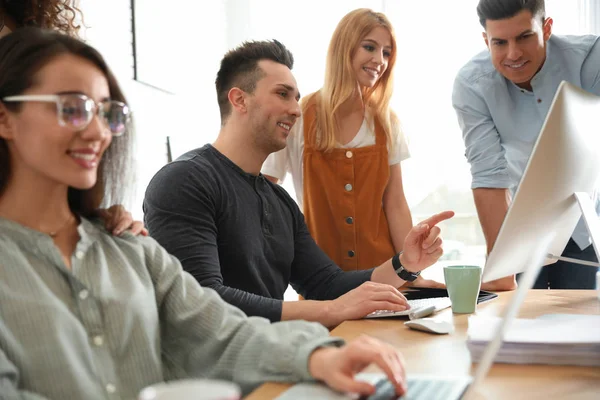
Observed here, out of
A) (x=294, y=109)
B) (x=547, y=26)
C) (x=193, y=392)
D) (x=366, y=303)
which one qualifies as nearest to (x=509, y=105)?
(x=547, y=26)

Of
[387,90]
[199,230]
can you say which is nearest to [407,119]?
[387,90]

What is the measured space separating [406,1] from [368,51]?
1.57m

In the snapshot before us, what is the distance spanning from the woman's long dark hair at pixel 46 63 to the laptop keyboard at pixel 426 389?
2.02ft

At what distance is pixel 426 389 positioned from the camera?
83 centimetres

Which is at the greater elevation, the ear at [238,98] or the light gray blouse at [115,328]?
the ear at [238,98]

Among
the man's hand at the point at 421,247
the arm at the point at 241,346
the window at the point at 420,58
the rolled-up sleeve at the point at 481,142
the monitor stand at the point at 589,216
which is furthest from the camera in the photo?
the window at the point at 420,58

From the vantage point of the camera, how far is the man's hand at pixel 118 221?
1.13 metres

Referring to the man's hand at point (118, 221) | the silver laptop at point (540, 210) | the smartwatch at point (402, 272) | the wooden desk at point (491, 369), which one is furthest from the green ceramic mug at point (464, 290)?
the man's hand at point (118, 221)

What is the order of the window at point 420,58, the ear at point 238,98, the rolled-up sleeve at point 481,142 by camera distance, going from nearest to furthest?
the ear at point 238,98 → the rolled-up sleeve at point 481,142 → the window at point 420,58

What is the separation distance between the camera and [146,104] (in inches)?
108

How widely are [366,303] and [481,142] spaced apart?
111cm

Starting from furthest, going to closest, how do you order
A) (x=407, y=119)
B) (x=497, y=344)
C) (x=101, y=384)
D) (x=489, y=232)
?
(x=407, y=119), (x=489, y=232), (x=101, y=384), (x=497, y=344)

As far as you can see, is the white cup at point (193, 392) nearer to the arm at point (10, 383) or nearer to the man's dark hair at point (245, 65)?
the arm at point (10, 383)

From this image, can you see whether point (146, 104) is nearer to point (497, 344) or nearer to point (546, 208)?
point (546, 208)
